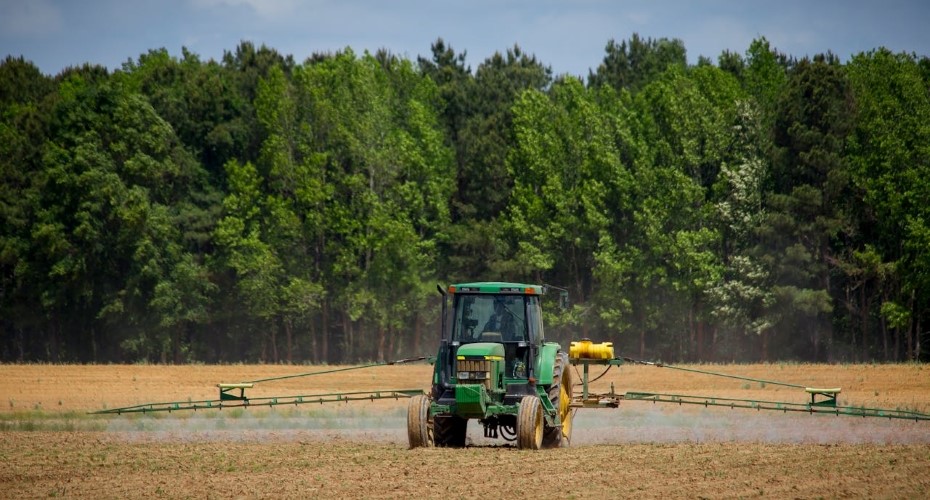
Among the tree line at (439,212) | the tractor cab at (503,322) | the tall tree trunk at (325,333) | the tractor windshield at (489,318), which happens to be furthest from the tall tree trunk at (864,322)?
the tractor windshield at (489,318)

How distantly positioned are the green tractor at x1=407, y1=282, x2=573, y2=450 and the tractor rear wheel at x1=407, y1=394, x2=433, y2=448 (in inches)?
0.5

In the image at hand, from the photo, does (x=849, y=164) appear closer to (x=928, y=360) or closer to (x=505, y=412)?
(x=928, y=360)

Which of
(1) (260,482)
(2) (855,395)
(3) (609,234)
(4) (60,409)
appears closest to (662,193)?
(3) (609,234)

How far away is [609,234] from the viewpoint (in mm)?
67000

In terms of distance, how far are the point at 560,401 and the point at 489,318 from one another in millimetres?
2182

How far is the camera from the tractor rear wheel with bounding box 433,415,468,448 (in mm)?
22953

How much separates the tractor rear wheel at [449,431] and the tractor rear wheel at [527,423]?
5.06 ft

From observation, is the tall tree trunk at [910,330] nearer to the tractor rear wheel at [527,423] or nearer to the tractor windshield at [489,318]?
the tractor windshield at [489,318]

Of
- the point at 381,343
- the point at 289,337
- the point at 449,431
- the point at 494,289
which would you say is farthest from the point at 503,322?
the point at 289,337

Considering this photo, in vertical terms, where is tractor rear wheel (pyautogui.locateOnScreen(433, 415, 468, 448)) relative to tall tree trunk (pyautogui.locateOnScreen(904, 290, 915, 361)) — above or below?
below

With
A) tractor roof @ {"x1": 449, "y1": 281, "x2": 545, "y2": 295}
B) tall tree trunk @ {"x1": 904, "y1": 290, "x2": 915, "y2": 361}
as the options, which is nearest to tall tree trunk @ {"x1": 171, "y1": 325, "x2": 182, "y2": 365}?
tall tree trunk @ {"x1": 904, "y1": 290, "x2": 915, "y2": 361}

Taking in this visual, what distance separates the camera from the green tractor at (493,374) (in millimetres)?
22016

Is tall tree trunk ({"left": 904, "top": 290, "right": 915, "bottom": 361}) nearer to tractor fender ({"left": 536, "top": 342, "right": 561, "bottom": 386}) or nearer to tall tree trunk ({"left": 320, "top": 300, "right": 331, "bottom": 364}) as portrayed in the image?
tall tree trunk ({"left": 320, "top": 300, "right": 331, "bottom": 364})

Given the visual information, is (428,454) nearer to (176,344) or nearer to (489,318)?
(489,318)
